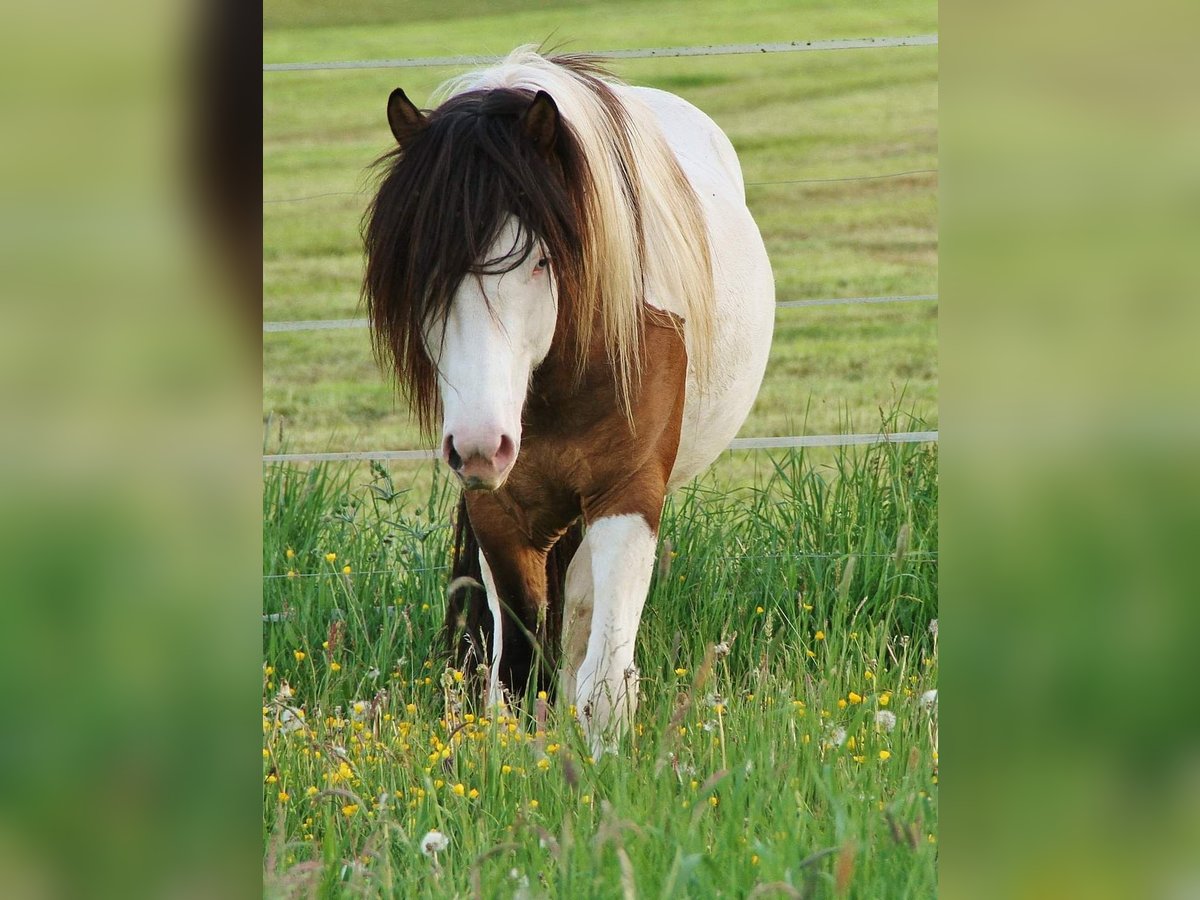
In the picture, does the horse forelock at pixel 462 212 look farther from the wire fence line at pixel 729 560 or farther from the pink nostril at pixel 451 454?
the wire fence line at pixel 729 560

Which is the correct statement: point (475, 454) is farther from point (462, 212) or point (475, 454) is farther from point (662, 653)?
point (662, 653)

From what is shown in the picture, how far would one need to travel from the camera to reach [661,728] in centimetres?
214

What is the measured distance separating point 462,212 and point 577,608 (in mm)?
974

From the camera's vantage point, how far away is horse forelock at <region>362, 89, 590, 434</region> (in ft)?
6.11

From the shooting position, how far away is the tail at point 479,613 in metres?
2.56

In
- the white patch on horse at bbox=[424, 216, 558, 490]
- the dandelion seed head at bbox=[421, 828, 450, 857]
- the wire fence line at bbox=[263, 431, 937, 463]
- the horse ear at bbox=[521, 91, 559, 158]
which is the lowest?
the dandelion seed head at bbox=[421, 828, 450, 857]

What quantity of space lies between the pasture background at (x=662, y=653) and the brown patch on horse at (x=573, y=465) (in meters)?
0.27

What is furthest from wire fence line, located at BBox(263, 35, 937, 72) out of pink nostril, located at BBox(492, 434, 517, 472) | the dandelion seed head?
the dandelion seed head

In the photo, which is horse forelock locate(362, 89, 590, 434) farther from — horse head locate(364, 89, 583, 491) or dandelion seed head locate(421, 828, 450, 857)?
dandelion seed head locate(421, 828, 450, 857)

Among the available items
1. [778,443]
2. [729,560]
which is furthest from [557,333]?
[778,443]

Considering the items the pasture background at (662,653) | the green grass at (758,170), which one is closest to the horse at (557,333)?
the pasture background at (662,653)

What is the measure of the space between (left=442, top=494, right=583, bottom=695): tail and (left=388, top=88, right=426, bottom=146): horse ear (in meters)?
0.84
